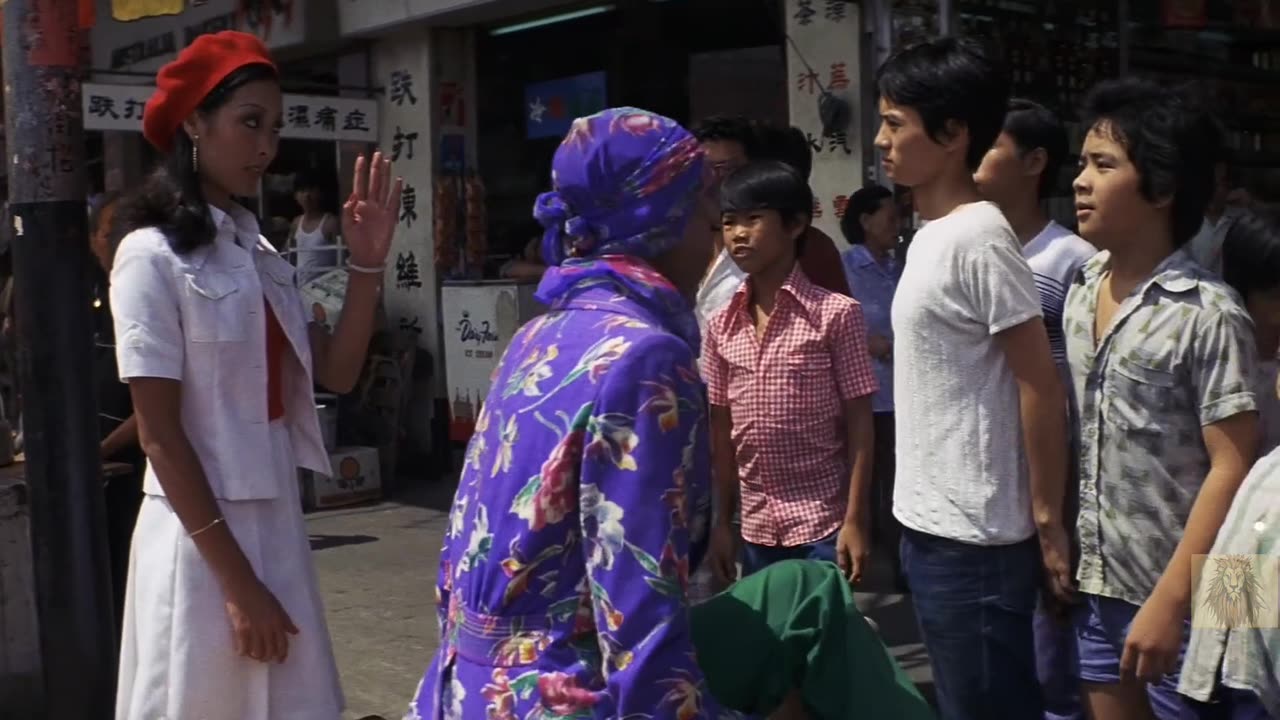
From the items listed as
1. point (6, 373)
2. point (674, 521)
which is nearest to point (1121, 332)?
point (674, 521)

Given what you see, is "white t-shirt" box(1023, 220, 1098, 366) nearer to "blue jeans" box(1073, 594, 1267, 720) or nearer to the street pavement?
"blue jeans" box(1073, 594, 1267, 720)

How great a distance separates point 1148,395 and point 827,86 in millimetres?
5324

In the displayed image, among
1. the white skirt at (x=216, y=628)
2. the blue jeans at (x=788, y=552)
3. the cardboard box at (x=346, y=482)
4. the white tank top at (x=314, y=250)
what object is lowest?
the cardboard box at (x=346, y=482)

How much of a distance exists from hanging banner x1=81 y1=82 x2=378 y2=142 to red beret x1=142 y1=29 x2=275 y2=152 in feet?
20.0

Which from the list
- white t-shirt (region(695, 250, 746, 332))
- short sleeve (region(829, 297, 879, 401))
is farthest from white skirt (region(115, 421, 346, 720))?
white t-shirt (region(695, 250, 746, 332))

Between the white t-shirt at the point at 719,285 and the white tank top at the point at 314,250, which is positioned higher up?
the white tank top at the point at 314,250

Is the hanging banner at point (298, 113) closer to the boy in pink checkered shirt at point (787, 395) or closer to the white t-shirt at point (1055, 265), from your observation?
the boy in pink checkered shirt at point (787, 395)

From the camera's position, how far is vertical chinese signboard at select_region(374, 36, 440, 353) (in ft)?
34.7

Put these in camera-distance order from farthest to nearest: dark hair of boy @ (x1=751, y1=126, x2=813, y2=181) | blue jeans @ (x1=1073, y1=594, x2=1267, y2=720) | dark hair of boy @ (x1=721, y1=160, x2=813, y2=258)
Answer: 1. dark hair of boy @ (x1=751, y1=126, x2=813, y2=181)
2. dark hair of boy @ (x1=721, y1=160, x2=813, y2=258)
3. blue jeans @ (x1=1073, y1=594, x2=1267, y2=720)

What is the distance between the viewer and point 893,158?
3096mm

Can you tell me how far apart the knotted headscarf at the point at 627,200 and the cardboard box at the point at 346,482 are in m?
7.50

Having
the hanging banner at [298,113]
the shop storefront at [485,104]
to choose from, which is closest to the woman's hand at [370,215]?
the hanging banner at [298,113]

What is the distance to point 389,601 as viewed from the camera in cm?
699

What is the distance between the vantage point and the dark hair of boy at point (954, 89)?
3002 millimetres
